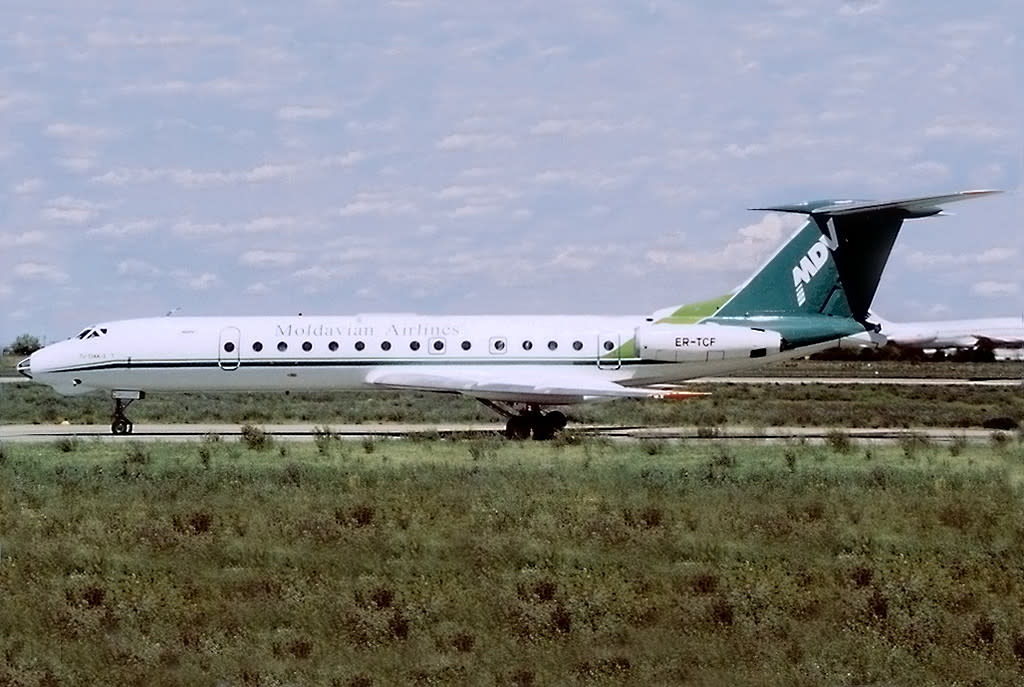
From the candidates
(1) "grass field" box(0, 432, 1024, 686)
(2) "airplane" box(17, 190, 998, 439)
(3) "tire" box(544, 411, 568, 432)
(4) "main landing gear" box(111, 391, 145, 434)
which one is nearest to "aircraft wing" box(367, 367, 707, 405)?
(2) "airplane" box(17, 190, 998, 439)

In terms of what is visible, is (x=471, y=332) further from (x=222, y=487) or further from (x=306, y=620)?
(x=306, y=620)

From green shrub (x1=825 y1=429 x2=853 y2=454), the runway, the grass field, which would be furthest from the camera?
the runway

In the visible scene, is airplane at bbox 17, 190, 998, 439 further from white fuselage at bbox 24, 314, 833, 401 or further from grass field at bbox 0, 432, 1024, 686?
grass field at bbox 0, 432, 1024, 686

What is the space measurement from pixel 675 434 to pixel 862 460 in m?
7.55

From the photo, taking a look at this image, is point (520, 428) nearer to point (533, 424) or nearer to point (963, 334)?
point (533, 424)

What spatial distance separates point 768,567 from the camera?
13.0 m

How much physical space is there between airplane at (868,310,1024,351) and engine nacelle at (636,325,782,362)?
208 ft

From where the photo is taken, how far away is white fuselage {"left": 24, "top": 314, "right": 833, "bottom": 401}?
96.2 feet

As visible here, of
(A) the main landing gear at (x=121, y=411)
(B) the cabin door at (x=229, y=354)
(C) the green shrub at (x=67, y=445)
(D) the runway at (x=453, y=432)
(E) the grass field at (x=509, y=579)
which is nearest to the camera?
(E) the grass field at (x=509, y=579)

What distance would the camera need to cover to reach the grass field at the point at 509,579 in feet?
33.2

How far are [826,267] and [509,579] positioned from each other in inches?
739

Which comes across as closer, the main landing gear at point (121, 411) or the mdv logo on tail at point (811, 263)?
the mdv logo on tail at point (811, 263)

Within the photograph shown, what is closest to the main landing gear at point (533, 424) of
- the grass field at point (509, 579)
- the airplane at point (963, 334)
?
the grass field at point (509, 579)

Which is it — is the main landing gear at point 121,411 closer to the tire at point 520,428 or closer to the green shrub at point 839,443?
the tire at point 520,428
